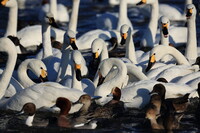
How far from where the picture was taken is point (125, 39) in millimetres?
18016

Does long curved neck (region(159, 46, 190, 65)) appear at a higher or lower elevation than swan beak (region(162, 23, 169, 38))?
lower

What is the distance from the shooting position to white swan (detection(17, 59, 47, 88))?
1573cm

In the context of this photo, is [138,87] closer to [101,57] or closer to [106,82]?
[106,82]

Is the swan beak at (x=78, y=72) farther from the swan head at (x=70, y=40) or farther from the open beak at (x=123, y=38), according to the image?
the open beak at (x=123, y=38)

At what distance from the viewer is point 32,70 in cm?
1584

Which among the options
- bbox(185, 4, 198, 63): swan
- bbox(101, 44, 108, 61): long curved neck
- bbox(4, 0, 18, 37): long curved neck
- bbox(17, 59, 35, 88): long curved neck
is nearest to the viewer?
bbox(17, 59, 35, 88): long curved neck

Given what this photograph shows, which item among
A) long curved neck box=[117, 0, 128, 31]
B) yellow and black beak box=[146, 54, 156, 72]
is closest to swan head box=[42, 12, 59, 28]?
yellow and black beak box=[146, 54, 156, 72]

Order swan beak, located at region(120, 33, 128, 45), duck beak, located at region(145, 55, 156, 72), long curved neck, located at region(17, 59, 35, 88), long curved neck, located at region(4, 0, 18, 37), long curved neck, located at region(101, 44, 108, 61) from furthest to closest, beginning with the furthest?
long curved neck, located at region(4, 0, 18, 37), swan beak, located at region(120, 33, 128, 45), long curved neck, located at region(101, 44, 108, 61), duck beak, located at region(145, 55, 156, 72), long curved neck, located at region(17, 59, 35, 88)

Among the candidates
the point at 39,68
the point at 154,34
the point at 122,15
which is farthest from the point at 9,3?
the point at 39,68

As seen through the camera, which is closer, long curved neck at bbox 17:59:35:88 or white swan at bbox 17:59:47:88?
white swan at bbox 17:59:47:88

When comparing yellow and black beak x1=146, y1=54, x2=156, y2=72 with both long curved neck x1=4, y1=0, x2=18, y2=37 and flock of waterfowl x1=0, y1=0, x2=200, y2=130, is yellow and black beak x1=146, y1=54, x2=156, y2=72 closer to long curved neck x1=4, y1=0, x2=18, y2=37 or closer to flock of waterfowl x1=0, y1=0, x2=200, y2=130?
flock of waterfowl x1=0, y1=0, x2=200, y2=130

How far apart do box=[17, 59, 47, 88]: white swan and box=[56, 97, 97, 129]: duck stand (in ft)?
7.40

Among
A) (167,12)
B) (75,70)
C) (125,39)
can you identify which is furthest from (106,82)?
(167,12)

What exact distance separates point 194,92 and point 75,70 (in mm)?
2257
